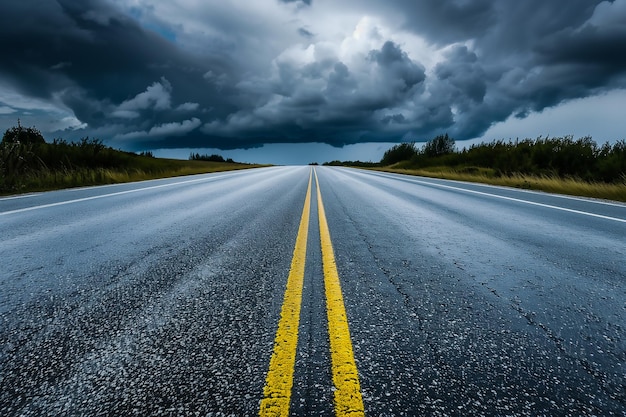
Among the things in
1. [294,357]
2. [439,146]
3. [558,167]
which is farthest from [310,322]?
[439,146]

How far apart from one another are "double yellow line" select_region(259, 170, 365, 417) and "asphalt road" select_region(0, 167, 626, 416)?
41 mm

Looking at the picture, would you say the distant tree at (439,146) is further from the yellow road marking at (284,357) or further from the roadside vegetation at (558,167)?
the yellow road marking at (284,357)

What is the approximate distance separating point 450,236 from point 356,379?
366 centimetres

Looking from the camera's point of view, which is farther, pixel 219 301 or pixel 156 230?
pixel 156 230

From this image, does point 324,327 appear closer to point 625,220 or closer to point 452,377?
point 452,377

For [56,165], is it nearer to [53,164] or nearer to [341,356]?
[53,164]

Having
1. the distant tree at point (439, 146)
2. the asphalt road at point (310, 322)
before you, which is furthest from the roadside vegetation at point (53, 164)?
the distant tree at point (439, 146)

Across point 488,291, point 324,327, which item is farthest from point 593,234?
point 324,327

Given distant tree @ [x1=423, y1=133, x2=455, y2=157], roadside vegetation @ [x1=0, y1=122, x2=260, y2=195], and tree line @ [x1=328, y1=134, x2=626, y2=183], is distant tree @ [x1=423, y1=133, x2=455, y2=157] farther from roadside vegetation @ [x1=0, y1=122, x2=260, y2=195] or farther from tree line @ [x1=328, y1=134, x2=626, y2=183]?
roadside vegetation @ [x1=0, y1=122, x2=260, y2=195]

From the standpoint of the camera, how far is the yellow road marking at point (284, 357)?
56.4 inches

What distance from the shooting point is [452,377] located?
5.39ft

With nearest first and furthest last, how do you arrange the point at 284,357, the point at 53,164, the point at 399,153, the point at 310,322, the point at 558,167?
the point at 284,357
the point at 310,322
the point at 53,164
the point at 558,167
the point at 399,153

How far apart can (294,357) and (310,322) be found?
0.41 metres

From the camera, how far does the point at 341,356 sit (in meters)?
1.77
